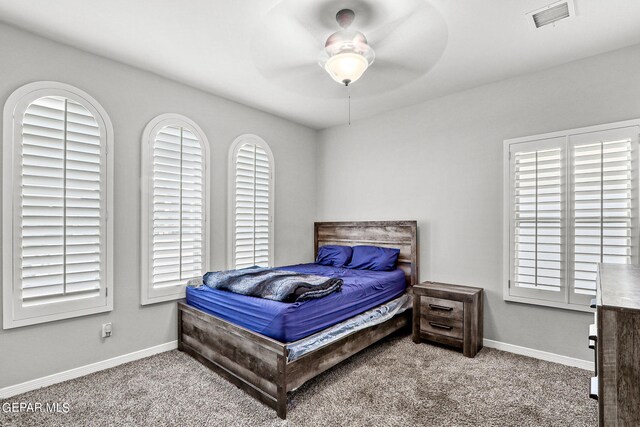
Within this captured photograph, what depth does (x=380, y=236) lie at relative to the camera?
4.06 meters

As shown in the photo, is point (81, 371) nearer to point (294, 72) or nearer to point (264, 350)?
point (264, 350)

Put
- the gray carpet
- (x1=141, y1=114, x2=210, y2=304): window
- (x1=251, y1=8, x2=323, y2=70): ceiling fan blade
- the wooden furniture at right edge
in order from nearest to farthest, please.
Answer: the wooden furniture at right edge < the gray carpet < (x1=251, y1=8, x2=323, y2=70): ceiling fan blade < (x1=141, y1=114, x2=210, y2=304): window

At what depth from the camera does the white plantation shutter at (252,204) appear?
3729mm

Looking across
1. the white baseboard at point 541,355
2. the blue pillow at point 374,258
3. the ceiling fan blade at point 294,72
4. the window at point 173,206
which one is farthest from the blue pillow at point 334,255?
the ceiling fan blade at point 294,72

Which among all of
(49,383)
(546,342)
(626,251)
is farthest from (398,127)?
(49,383)

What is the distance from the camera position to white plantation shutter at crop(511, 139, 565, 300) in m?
2.87

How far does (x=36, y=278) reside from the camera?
2371 mm

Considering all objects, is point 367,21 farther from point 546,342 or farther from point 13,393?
point 13,393

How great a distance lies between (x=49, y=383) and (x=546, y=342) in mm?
4118

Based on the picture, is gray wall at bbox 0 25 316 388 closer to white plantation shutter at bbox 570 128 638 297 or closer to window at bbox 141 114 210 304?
window at bbox 141 114 210 304

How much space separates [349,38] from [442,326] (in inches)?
105

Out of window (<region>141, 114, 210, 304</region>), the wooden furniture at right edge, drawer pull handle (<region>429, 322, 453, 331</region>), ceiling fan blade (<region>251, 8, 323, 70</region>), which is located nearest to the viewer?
the wooden furniture at right edge

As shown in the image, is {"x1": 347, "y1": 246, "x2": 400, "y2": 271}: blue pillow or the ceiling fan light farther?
{"x1": 347, "y1": 246, "x2": 400, "y2": 271}: blue pillow

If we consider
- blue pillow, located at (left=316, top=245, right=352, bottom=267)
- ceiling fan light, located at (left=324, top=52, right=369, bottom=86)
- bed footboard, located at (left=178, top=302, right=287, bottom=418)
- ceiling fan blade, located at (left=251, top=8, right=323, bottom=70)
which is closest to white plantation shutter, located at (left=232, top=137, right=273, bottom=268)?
blue pillow, located at (left=316, top=245, right=352, bottom=267)
